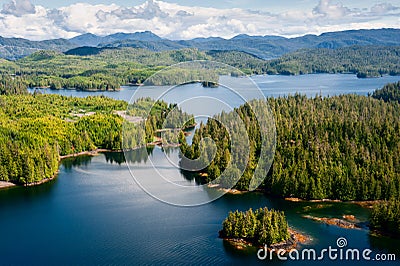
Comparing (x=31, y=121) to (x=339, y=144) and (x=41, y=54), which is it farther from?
(x=41, y=54)

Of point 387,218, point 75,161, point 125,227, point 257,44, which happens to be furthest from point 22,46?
point 387,218

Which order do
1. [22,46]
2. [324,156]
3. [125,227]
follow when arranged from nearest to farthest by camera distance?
[125,227] < [324,156] < [22,46]

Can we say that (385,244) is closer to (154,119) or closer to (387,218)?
(387,218)

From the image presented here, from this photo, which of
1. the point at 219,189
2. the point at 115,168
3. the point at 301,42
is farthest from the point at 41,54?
the point at 301,42

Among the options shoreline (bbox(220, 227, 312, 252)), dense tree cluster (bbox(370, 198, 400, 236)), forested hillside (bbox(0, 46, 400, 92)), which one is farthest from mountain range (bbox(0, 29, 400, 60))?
shoreline (bbox(220, 227, 312, 252))

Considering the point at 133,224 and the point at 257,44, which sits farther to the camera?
the point at 257,44

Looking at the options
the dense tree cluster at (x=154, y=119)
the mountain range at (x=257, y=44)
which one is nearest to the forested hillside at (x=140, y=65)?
the dense tree cluster at (x=154, y=119)

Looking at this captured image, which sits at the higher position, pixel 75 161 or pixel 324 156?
pixel 324 156
